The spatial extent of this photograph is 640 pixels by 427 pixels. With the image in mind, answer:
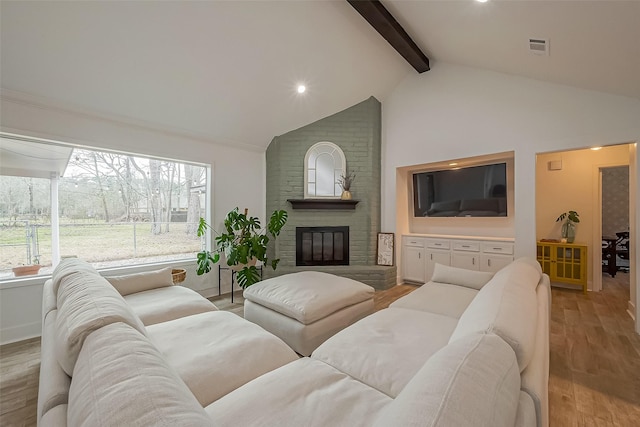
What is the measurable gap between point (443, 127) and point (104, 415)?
4.42 meters

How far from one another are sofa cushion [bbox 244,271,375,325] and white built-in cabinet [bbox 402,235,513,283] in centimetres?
215

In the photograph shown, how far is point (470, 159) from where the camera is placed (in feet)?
12.6

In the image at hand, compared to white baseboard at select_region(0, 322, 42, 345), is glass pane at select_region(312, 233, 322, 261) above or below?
above

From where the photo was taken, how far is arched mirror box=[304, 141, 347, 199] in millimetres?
4480

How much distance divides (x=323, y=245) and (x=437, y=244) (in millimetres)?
1788

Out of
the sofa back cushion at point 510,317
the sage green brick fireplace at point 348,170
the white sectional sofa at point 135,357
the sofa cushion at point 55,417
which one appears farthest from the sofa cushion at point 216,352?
the sage green brick fireplace at point 348,170

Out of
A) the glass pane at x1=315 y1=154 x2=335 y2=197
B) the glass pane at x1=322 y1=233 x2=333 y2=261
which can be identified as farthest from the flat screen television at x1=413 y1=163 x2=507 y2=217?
the glass pane at x1=322 y1=233 x2=333 y2=261

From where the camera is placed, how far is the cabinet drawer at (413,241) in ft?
14.3

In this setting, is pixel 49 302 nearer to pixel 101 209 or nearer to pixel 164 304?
pixel 164 304

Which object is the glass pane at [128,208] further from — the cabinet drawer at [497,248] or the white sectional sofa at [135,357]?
the cabinet drawer at [497,248]

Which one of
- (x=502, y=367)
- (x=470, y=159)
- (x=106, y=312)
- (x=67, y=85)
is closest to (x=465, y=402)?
(x=502, y=367)

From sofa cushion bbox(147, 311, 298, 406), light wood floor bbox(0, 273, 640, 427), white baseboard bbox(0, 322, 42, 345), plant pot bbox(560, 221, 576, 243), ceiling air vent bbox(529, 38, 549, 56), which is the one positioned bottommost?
light wood floor bbox(0, 273, 640, 427)

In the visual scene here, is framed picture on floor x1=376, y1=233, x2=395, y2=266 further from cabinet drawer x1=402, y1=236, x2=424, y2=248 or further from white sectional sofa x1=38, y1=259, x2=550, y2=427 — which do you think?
white sectional sofa x1=38, y1=259, x2=550, y2=427

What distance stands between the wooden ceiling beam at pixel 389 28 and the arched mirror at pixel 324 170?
1.65 m
